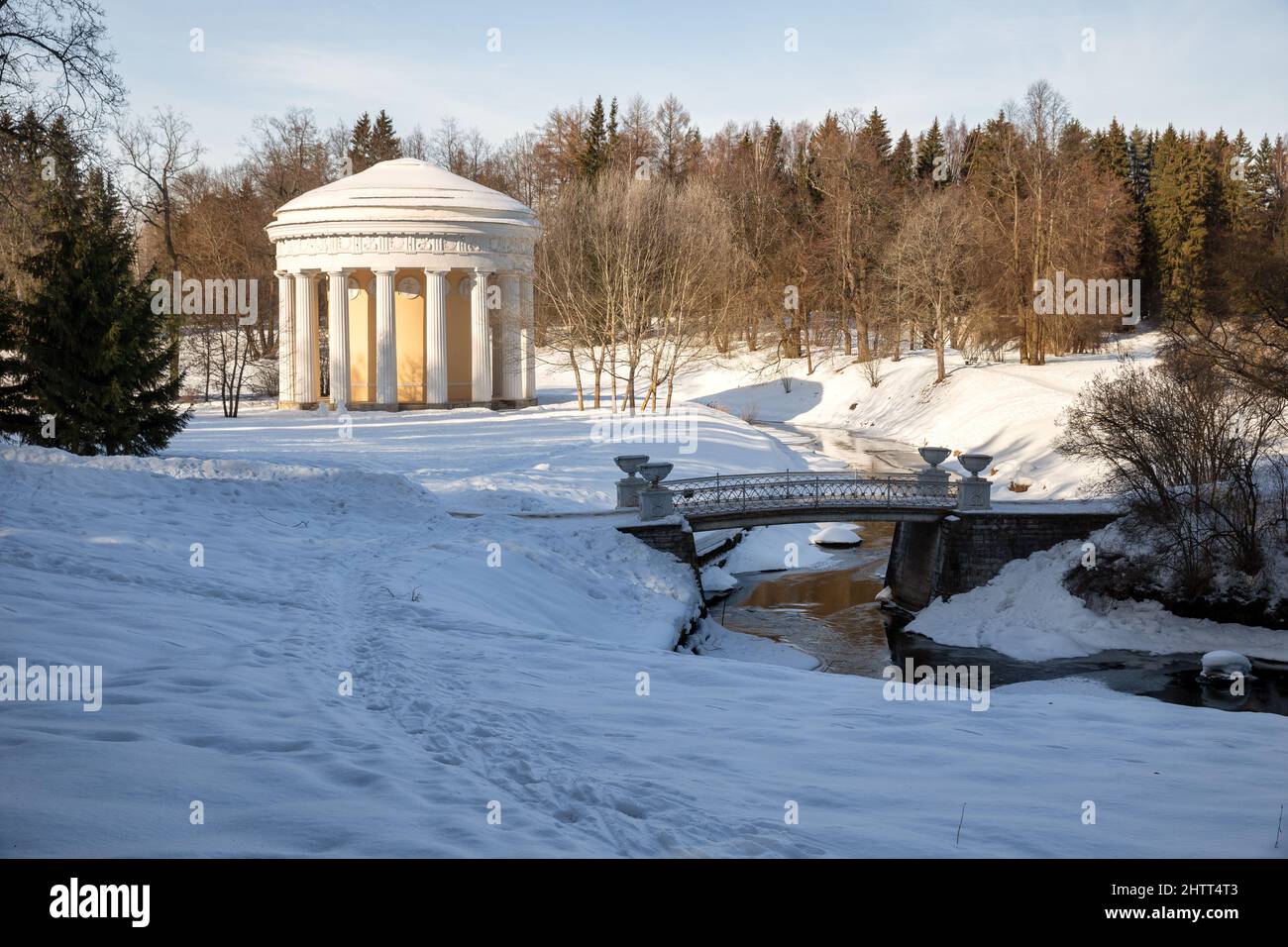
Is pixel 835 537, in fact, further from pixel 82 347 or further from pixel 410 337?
pixel 410 337

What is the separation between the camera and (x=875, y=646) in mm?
24812

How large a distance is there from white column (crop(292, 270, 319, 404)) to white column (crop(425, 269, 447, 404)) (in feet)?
16.4

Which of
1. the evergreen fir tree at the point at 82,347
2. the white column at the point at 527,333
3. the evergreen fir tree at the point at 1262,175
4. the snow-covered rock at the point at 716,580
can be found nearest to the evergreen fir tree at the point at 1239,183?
the evergreen fir tree at the point at 1262,175

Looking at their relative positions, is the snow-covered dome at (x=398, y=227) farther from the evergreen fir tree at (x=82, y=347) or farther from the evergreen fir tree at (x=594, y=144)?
the evergreen fir tree at (x=594, y=144)

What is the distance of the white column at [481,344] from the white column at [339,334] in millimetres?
5595

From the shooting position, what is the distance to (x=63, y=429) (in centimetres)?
2664

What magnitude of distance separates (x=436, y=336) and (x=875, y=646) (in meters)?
31.1

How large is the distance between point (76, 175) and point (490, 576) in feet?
31.2

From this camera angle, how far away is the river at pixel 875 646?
72.5ft

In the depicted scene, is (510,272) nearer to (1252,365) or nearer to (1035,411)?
(1035,411)

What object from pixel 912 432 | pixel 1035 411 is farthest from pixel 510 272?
pixel 1035 411

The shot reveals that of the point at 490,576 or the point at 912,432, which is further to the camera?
the point at 912,432

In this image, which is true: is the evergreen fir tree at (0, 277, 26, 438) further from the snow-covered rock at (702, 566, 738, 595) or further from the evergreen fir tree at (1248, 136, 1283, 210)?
the evergreen fir tree at (1248, 136, 1283, 210)

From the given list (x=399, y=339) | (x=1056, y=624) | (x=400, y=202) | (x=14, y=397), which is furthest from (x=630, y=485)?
(x=399, y=339)
